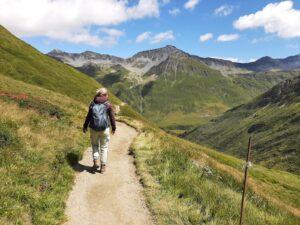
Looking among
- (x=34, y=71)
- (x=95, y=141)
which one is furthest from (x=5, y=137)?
(x=34, y=71)

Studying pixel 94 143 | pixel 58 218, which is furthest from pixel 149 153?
pixel 58 218

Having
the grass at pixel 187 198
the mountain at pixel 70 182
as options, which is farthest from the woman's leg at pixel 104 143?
the grass at pixel 187 198

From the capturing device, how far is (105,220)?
39.4 ft

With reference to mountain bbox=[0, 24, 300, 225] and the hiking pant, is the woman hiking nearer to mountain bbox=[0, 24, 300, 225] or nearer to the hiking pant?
the hiking pant

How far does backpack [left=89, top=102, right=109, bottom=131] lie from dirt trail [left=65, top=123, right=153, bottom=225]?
202 cm

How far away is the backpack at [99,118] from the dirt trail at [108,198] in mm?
2024

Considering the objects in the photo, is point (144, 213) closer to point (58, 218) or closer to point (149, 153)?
point (58, 218)

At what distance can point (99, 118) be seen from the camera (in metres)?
16.5

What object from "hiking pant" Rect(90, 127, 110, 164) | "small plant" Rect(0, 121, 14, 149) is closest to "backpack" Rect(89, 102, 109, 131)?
"hiking pant" Rect(90, 127, 110, 164)

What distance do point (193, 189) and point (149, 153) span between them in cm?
594

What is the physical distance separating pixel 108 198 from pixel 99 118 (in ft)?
12.8

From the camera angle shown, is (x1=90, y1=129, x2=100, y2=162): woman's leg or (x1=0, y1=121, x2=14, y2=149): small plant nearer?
(x1=0, y1=121, x2=14, y2=149): small plant

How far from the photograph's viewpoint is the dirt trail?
12.1 meters

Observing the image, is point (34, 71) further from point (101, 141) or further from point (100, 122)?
point (100, 122)
